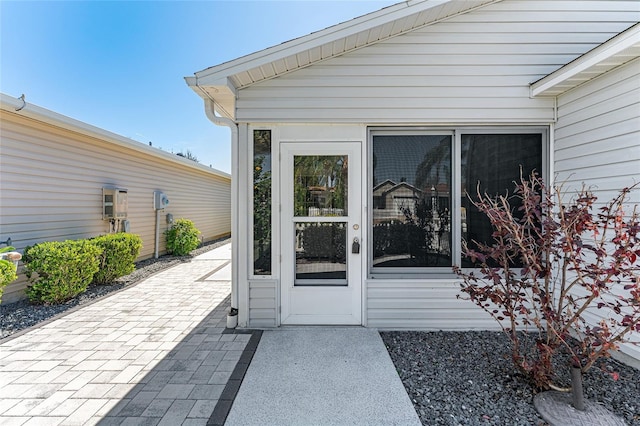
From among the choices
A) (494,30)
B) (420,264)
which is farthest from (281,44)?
(420,264)

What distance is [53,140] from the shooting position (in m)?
4.80

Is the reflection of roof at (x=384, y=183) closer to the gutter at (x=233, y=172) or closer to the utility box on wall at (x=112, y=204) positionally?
the gutter at (x=233, y=172)

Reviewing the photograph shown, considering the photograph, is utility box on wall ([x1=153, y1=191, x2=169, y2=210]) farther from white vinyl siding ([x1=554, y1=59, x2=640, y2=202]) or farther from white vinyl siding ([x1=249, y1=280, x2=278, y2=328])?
white vinyl siding ([x1=554, y1=59, x2=640, y2=202])

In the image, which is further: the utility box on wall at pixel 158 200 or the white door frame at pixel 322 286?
the utility box on wall at pixel 158 200

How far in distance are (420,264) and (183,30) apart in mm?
7462

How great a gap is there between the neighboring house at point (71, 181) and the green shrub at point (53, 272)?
1.60 feet

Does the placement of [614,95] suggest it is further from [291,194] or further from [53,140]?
[53,140]

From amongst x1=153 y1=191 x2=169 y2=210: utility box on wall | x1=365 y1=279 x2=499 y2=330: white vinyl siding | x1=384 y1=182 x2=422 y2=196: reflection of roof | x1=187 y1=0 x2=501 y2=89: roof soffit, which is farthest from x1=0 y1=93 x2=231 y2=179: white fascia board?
x1=365 y1=279 x2=499 y2=330: white vinyl siding

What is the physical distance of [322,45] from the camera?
2.99 metres

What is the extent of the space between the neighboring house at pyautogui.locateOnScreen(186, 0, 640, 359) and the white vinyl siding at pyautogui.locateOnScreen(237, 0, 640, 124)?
0.04 ft

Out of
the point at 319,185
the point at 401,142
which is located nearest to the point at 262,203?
the point at 319,185

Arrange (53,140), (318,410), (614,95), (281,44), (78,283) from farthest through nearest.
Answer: (53,140), (78,283), (281,44), (614,95), (318,410)

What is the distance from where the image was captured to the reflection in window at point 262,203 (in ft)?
11.1

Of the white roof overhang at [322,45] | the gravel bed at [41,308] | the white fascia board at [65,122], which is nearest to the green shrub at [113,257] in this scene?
the gravel bed at [41,308]
